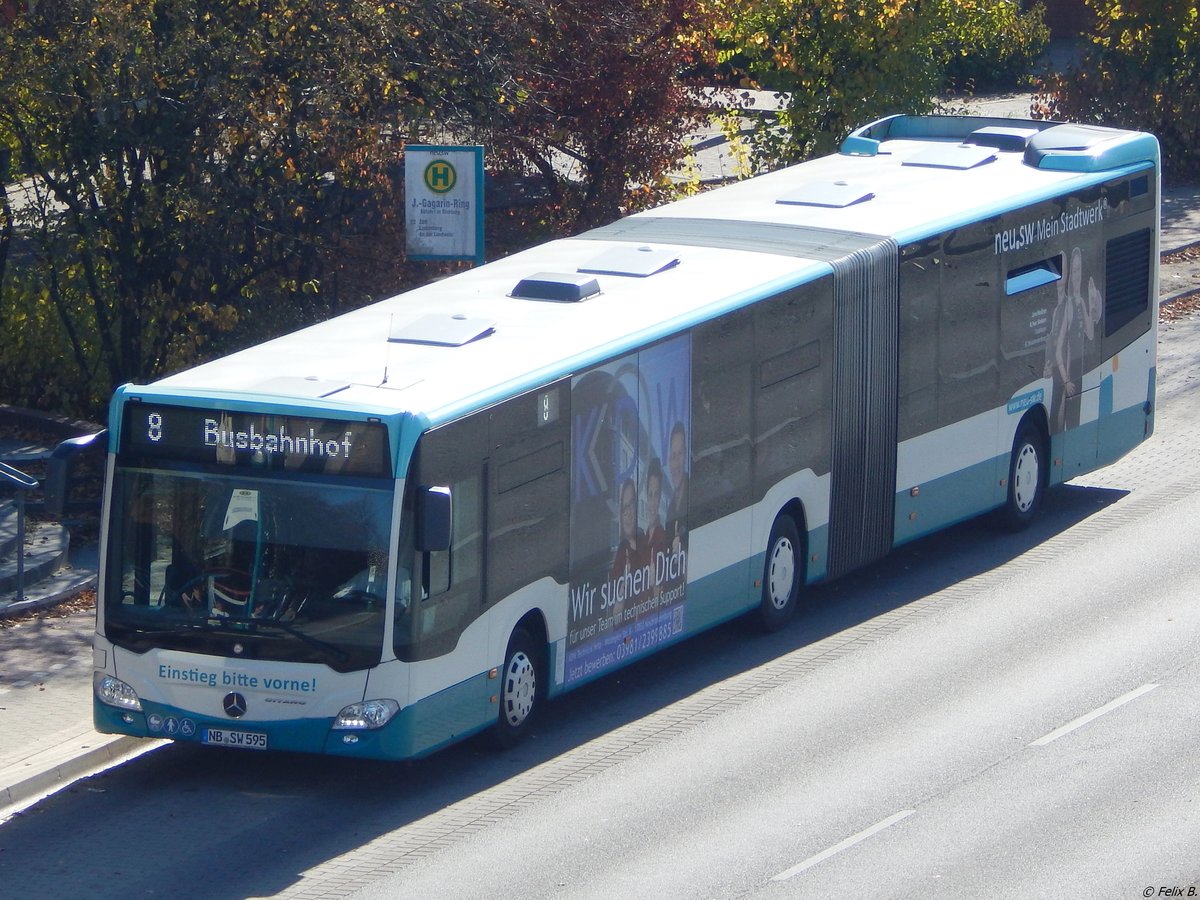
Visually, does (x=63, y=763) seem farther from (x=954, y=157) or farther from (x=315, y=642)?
(x=954, y=157)

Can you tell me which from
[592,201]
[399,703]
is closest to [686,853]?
[399,703]

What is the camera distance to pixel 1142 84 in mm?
32844

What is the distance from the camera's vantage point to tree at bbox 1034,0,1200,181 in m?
32.5

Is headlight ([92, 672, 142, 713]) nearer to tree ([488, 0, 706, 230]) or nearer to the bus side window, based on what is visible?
the bus side window

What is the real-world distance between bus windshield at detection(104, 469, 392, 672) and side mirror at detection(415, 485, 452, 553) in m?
0.24

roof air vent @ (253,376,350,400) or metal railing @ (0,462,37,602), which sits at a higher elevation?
roof air vent @ (253,376,350,400)

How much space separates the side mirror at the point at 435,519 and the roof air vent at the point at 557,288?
2.89 m

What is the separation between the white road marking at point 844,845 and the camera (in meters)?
9.80

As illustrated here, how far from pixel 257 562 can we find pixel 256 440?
27.1 inches

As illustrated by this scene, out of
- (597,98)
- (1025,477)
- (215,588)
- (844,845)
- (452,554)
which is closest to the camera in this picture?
(844,845)

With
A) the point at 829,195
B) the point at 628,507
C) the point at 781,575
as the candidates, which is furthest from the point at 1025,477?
the point at 628,507

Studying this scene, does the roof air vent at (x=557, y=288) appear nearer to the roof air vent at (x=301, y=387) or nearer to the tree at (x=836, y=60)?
the roof air vent at (x=301, y=387)

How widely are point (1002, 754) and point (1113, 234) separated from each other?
25.4 feet

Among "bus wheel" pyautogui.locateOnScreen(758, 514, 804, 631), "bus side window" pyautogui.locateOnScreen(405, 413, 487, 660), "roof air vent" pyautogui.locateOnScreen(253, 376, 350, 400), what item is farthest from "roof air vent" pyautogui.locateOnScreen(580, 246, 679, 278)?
"roof air vent" pyautogui.locateOnScreen(253, 376, 350, 400)
